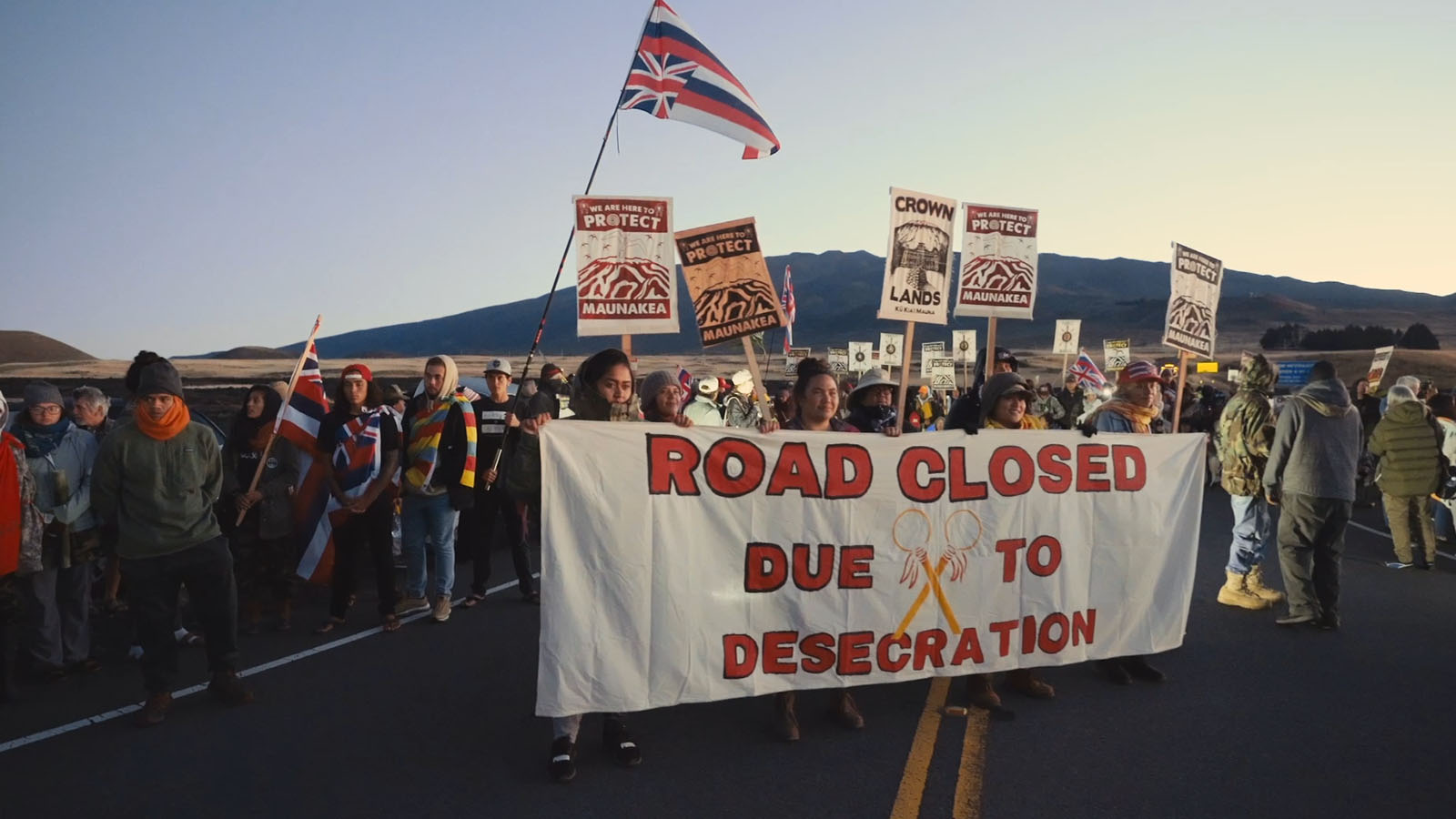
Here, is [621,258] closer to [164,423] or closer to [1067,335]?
[164,423]

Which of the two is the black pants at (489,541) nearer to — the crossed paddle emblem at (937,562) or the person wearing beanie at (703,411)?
the person wearing beanie at (703,411)

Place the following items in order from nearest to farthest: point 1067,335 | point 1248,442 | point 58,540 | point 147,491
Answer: point 147,491 < point 58,540 < point 1248,442 < point 1067,335

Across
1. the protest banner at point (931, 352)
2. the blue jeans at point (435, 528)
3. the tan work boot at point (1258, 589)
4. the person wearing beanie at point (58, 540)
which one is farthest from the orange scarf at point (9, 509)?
the protest banner at point (931, 352)

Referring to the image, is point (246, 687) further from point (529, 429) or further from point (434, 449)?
point (529, 429)

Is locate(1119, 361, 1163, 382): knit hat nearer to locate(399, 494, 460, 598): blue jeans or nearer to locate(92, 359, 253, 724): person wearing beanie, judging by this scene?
locate(399, 494, 460, 598): blue jeans

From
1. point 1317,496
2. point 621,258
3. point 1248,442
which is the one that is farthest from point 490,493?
point 1317,496

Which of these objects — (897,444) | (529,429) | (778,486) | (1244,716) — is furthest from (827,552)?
(1244,716)

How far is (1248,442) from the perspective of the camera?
25.2 ft

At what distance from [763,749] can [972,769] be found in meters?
1.04

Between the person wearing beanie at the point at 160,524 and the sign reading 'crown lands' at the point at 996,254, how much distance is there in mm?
5944

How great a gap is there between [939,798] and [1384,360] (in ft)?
65.2

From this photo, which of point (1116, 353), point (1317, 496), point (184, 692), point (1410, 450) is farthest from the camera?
point (1116, 353)

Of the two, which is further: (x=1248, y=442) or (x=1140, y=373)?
(x=1248, y=442)

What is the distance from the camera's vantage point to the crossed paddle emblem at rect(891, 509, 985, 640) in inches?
203
